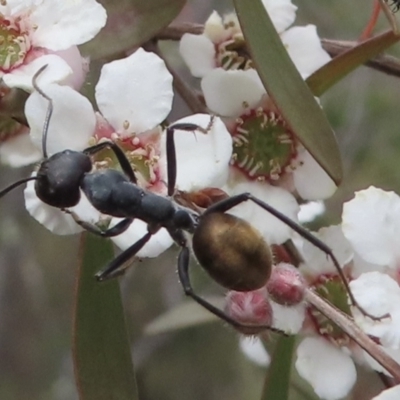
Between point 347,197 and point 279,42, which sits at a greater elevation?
point 279,42

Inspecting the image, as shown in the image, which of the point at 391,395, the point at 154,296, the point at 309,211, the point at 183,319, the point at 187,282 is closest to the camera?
the point at 391,395

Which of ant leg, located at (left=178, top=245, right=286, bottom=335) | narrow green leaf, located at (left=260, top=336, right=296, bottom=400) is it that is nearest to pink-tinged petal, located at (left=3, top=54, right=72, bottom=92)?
ant leg, located at (left=178, top=245, right=286, bottom=335)

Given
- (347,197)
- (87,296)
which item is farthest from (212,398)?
(87,296)

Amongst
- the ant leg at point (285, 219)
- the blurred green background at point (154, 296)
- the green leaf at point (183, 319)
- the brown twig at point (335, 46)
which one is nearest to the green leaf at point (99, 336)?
the ant leg at point (285, 219)

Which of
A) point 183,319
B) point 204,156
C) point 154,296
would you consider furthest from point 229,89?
point 154,296

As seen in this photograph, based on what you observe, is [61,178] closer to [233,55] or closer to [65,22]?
[65,22]

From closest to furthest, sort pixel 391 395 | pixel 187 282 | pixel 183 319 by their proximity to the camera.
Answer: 1. pixel 391 395
2. pixel 187 282
3. pixel 183 319

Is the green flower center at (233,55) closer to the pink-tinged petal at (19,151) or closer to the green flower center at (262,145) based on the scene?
the green flower center at (262,145)

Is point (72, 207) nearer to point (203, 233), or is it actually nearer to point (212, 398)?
point (203, 233)
